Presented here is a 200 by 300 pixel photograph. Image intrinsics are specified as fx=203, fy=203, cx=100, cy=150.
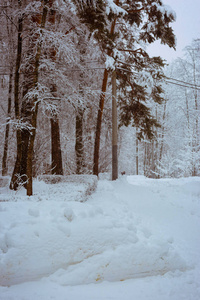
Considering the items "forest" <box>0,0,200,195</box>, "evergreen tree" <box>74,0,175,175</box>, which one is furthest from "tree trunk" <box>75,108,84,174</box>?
"evergreen tree" <box>74,0,175,175</box>

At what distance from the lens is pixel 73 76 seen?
30.8 ft

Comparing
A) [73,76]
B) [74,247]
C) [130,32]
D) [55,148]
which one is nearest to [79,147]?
[55,148]

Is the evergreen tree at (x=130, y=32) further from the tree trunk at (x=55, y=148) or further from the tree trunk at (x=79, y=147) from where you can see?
the tree trunk at (x=55, y=148)

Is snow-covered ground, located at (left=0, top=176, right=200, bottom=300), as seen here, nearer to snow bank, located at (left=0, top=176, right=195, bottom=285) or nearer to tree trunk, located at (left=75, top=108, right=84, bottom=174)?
snow bank, located at (left=0, top=176, right=195, bottom=285)

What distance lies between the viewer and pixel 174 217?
243 inches

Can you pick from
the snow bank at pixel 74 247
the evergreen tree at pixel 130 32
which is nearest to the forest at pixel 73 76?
the evergreen tree at pixel 130 32

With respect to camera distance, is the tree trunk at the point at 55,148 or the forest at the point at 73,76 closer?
the forest at the point at 73,76

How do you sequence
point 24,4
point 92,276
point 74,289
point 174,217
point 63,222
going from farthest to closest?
1. point 24,4
2. point 174,217
3. point 63,222
4. point 92,276
5. point 74,289

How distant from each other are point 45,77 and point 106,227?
5.45 metres

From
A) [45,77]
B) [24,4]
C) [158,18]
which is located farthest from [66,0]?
[158,18]

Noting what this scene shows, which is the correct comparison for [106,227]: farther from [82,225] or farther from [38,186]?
[38,186]

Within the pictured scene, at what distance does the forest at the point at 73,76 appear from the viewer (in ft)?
21.0

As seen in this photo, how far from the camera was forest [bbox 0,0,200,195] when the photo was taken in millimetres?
6410

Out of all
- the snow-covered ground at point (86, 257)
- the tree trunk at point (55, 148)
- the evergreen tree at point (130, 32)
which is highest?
the evergreen tree at point (130, 32)
